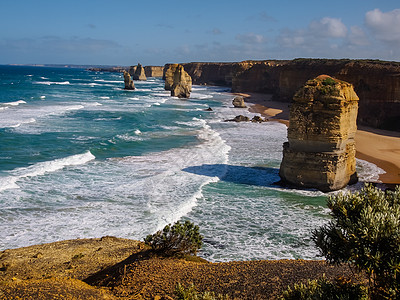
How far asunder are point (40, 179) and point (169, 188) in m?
6.66

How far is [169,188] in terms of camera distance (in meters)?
18.7

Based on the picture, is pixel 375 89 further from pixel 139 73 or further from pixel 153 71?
pixel 153 71

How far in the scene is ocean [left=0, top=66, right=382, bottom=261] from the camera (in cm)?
1348

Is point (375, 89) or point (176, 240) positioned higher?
point (375, 89)

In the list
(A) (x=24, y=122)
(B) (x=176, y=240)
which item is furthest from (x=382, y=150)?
(A) (x=24, y=122)

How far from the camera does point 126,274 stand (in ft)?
29.0

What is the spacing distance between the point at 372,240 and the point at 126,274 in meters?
5.54

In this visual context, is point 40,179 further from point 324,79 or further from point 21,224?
point 324,79

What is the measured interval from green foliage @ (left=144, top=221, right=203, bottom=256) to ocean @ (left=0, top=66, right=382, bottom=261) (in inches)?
74.8

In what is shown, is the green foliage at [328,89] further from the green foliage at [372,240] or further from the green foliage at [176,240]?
the green foliage at [372,240]

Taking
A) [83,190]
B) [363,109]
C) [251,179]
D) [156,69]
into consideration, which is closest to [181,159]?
[251,179]

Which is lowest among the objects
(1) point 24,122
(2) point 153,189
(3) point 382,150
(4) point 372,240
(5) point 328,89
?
(2) point 153,189

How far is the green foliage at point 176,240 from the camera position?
10047 millimetres

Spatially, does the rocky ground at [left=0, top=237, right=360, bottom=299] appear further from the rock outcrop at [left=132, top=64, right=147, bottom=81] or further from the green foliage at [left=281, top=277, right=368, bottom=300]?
the rock outcrop at [left=132, top=64, right=147, bottom=81]
